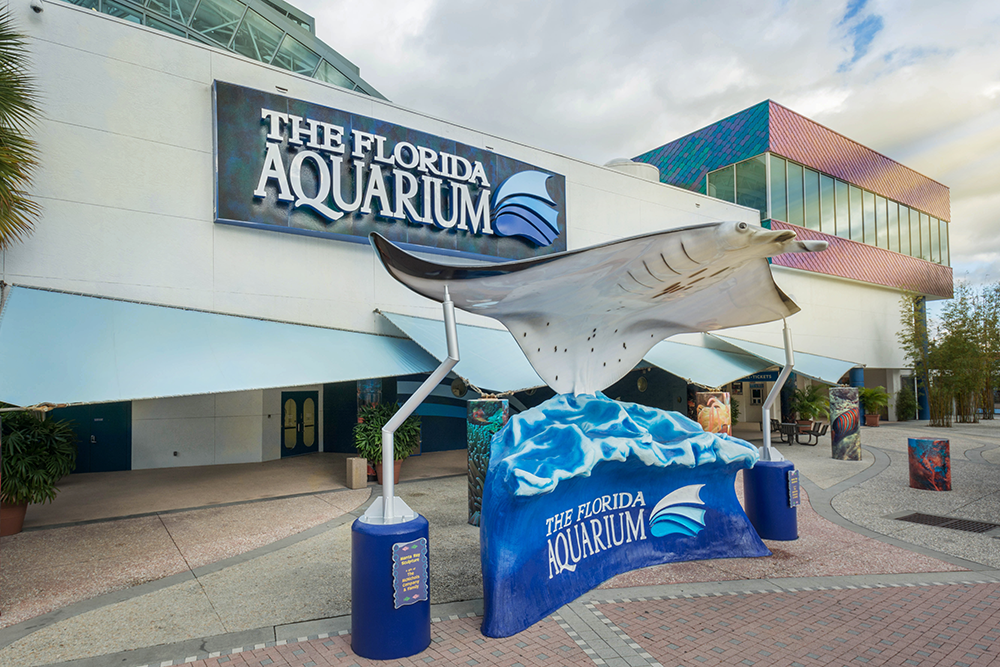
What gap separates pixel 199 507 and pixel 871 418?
79.5 ft

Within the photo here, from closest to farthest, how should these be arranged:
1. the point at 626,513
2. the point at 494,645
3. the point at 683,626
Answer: the point at 494,645
the point at 683,626
the point at 626,513

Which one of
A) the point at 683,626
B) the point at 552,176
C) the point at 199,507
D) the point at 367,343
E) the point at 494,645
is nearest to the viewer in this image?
the point at 494,645

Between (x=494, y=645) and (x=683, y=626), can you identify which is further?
(x=683, y=626)

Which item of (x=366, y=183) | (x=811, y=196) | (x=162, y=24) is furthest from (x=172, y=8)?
(x=811, y=196)

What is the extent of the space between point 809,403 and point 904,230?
47.3 feet

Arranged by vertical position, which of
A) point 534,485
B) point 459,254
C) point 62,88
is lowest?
point 534,485

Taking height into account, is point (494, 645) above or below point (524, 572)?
below

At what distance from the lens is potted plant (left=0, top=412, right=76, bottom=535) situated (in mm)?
7613

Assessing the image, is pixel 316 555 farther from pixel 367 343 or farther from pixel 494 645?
pixel 367 343

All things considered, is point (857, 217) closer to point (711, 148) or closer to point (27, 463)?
point (711, 148)

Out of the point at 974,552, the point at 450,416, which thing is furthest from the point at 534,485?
the point at 450,416

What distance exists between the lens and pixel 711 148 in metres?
23.4

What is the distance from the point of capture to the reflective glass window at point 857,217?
24.3 metres

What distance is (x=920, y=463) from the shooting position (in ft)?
34.7
